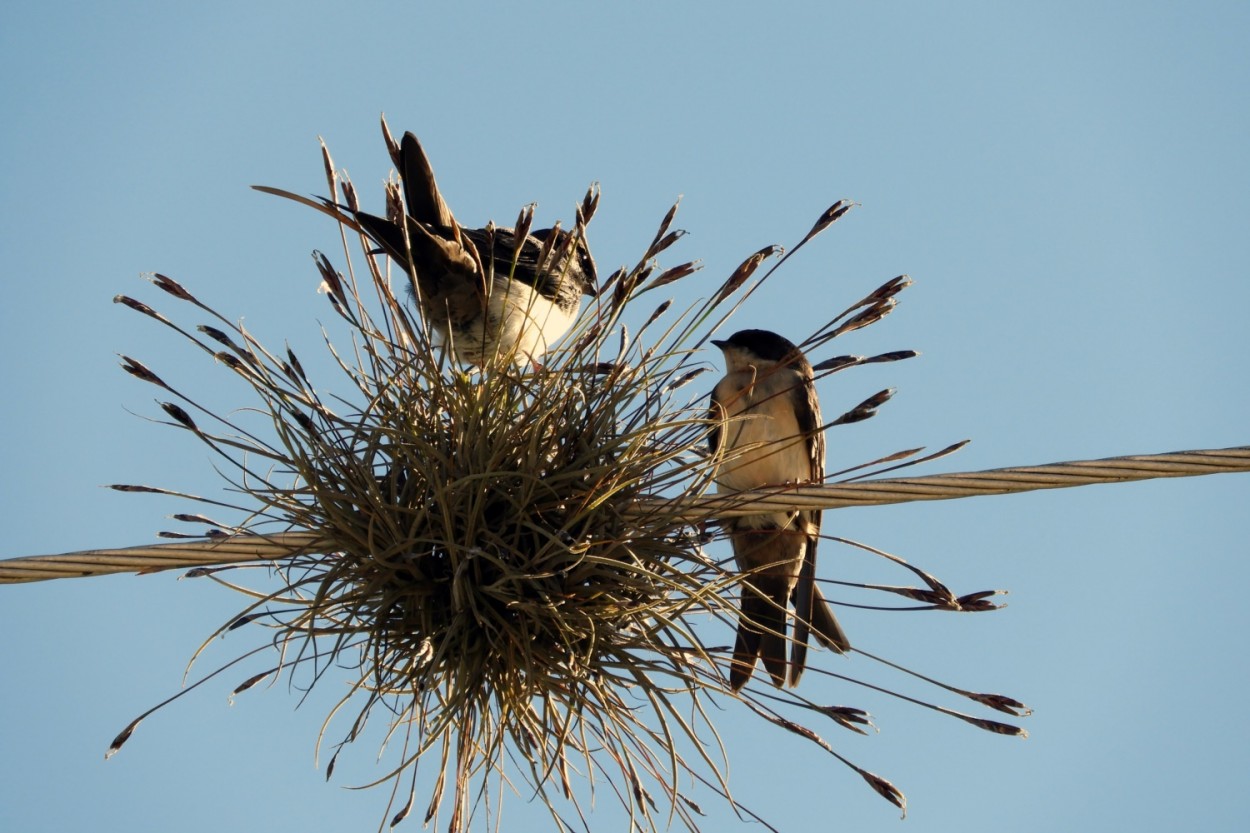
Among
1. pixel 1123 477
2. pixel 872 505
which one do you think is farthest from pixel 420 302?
pixel 1123 477

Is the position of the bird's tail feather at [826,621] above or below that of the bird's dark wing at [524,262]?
below

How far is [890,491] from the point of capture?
9.12ft

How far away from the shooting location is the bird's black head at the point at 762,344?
4.89m

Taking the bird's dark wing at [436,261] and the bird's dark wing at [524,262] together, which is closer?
the bird's dark wing at [436,261]

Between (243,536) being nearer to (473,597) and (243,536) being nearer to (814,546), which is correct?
(473,597)

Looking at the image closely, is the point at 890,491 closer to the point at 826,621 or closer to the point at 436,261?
the point at 826,621

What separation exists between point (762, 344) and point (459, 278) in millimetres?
1633

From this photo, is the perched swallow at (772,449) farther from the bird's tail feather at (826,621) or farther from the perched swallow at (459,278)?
the perched swallow at (459,278)

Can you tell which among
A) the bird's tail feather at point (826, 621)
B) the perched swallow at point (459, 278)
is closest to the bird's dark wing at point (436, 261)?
the perched swallow at point (459, 278)

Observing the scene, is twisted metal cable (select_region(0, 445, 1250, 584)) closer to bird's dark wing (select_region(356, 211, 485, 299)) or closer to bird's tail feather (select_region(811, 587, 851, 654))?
bird's tail feather (select_region(811, 587, 851, 654))

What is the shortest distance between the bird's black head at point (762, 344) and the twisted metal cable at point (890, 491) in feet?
6.63

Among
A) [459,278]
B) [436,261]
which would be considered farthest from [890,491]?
[436,261]

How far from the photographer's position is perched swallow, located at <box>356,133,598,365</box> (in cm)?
332

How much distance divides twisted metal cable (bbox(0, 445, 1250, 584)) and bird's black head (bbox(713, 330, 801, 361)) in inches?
79.6
